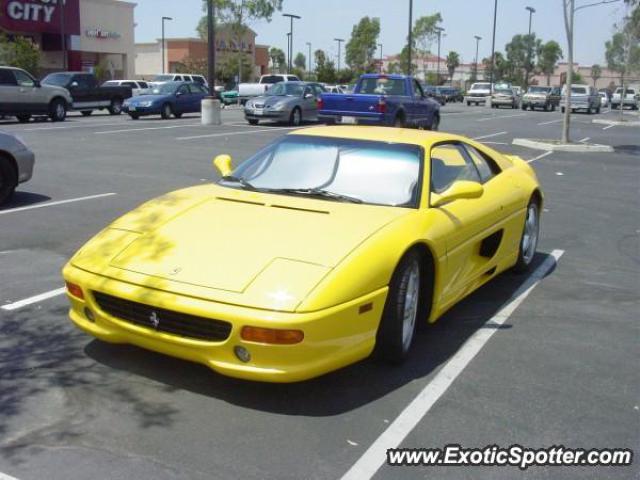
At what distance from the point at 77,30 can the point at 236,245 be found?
45914 millimetres

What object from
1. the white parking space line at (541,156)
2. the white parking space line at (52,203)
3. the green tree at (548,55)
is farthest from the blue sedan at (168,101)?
the green tree at (548,55)

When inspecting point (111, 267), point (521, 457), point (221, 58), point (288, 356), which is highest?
point (221, 58)

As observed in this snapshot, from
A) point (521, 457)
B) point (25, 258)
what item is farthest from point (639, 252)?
point (25, 258)

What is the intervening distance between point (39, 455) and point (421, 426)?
1.76 metres

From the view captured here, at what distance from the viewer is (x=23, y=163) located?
339 inches

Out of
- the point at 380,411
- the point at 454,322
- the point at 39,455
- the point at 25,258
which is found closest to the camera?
the point at 39,455

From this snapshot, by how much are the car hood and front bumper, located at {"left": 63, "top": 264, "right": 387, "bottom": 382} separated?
62 mm

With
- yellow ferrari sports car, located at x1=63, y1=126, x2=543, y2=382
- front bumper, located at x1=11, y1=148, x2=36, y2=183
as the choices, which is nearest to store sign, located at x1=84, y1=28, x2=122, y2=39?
front bumper, located at x1=11, y1=148, x2=36, y2=183

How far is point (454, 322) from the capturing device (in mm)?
4980

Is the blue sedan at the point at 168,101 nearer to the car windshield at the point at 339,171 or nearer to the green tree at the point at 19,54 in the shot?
the green tree at the point at 19,54

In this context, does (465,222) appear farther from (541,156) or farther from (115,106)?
(115,106)

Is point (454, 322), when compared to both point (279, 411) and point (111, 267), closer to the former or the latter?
point (279, 411)

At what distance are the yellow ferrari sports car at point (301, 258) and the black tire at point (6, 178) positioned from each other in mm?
4237

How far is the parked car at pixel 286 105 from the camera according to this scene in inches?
924
